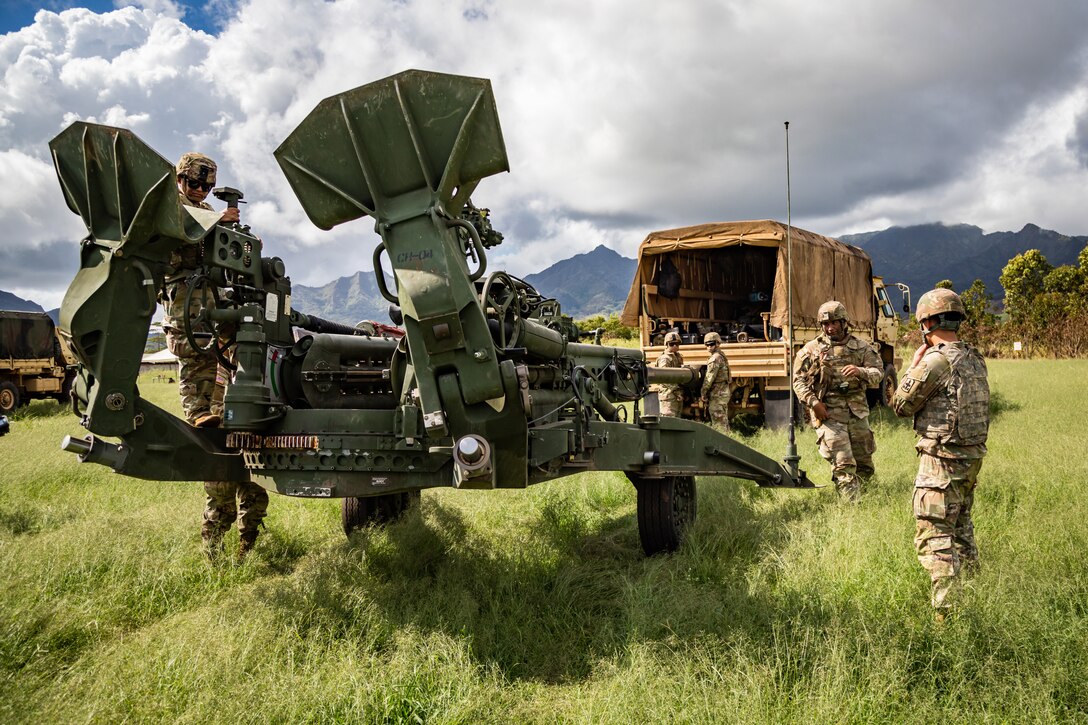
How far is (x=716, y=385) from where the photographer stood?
34.6 feet

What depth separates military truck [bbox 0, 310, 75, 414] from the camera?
1694 centimetres

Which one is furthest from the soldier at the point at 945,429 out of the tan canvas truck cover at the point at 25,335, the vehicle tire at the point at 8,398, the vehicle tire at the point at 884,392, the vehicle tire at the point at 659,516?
the tan canvas truck cover at the point at 25,335

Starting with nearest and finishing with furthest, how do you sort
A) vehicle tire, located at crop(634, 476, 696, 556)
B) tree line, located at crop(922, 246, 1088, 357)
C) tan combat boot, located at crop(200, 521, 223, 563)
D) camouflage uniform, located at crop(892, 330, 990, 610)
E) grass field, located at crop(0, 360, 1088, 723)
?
1. grass field, located at crop(0, 360, 1088, 723)
2. camouflage uniform, located at crop(892, 330, 990, 610)
3. tan combat boot, located at crop(200, 521, 223, 563)
4. vehicle tire, located at crop(634, 476, 696, 556)
5. tree line, located at crop(922, 246, 1088, 357)

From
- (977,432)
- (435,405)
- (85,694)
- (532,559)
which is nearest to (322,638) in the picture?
(85,694)

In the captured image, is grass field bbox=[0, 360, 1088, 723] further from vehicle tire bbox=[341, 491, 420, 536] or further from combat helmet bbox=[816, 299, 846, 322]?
combat helmet bbox=[816, 299, 846, 322]

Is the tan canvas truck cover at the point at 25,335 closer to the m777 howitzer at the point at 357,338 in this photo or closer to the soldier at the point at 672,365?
the soldier at the point at 672,365

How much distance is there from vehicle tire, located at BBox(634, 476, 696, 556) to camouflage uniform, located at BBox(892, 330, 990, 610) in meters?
1.64

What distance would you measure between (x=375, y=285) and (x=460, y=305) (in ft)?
2.01

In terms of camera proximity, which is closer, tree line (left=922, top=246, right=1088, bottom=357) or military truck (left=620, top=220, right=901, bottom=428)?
military truck (left=620, top=220, right=901, bottom=428)

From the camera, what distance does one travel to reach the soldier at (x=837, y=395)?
6.51 metres

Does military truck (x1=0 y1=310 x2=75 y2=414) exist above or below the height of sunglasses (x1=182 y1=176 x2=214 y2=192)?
below

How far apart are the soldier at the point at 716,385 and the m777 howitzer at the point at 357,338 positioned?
596 cm

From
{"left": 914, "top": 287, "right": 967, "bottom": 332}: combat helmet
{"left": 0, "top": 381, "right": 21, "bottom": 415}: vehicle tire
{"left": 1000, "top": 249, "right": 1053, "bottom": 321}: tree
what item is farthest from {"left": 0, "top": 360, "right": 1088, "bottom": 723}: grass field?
{"left": 1000, "top": 249, "right": 1053, "bottom": 321}: tree

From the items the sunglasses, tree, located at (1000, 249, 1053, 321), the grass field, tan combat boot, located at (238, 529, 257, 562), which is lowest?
the grass field
